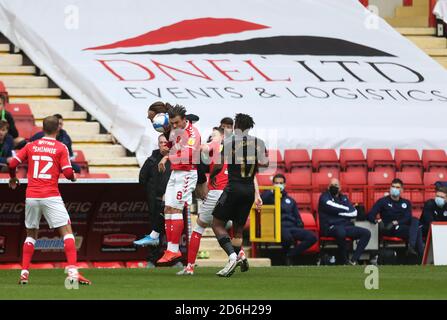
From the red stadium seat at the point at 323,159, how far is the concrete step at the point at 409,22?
843 cm

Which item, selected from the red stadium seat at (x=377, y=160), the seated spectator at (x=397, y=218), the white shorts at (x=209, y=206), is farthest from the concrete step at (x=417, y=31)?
the white shorts at (x=209, y=206)

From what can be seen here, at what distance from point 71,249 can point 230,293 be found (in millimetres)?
1858

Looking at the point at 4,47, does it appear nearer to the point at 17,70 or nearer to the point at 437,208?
the point at 17,70

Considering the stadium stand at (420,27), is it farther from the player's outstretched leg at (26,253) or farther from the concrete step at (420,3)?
the player's outstretched leg at (26,253)

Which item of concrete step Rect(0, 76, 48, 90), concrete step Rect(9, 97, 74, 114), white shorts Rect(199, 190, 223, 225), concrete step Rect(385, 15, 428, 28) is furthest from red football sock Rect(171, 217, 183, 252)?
concrete step Rect(385, 15, 428, 28)

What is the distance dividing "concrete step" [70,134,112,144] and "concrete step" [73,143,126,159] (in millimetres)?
71

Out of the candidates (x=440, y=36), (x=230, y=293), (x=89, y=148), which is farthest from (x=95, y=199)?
(x=440, y=36)

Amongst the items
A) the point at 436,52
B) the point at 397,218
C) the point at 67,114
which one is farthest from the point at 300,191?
the point at 436,52

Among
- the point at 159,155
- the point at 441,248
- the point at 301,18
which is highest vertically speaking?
the point at 301,18

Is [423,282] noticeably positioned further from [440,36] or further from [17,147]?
[440,36]

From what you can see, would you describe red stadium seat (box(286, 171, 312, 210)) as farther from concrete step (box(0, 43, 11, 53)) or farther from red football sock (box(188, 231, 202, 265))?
red football sock (box(188, 231, 202, 265))

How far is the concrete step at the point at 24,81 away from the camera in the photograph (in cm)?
2645

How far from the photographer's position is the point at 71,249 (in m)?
15.4

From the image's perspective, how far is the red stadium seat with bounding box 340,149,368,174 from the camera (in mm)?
25500
